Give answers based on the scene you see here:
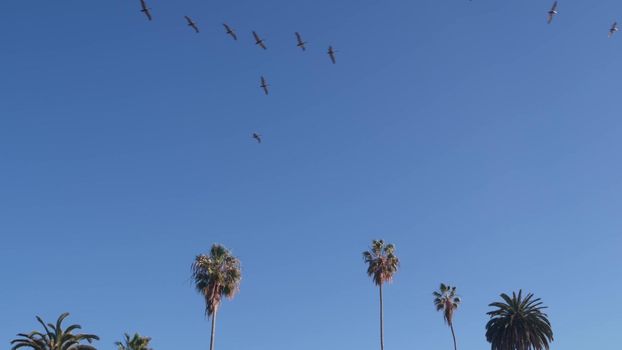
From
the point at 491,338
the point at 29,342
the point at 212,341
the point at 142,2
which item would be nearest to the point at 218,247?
the point at 212,341

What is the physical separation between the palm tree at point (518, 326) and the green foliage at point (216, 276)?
3239 centimetres

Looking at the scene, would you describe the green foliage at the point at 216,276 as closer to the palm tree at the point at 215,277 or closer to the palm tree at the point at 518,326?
the palm tree at the point at 215,277

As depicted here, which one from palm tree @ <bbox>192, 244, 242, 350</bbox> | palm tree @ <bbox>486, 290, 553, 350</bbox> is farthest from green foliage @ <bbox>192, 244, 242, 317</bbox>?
palm tree @ <bbox>486, 290, 553, 350</bbox>

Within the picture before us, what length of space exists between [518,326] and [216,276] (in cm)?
3670

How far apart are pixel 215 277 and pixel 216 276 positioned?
5.8 inches

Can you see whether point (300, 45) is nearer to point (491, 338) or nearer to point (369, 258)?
point (369, 258)

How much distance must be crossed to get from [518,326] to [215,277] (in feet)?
121

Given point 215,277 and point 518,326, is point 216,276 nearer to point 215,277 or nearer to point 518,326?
point 215,277

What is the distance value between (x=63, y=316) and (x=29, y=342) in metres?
3.48

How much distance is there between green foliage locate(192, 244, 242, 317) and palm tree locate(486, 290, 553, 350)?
106 ft

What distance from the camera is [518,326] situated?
7750 centimetres

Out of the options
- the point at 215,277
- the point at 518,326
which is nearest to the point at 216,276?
Result: the point at 215,277

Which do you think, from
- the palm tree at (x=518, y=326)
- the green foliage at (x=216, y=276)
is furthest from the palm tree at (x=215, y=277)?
the palm tree at (x=518, y=326)

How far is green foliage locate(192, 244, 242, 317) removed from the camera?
6812 centimetres
